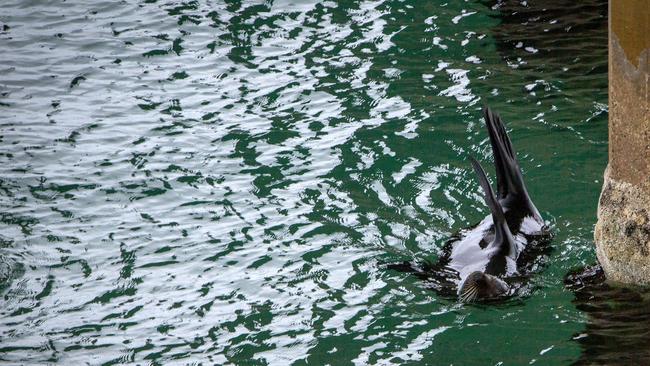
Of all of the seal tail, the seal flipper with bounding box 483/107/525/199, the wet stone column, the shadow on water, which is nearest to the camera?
the shadow on water

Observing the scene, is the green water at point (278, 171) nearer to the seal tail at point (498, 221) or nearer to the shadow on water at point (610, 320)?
the shadow on water at point (610, 320)

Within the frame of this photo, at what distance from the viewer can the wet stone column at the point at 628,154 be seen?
5812 millimetres

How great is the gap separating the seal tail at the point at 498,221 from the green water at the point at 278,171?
1.10 ft

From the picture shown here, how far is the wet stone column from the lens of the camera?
19.1 ft

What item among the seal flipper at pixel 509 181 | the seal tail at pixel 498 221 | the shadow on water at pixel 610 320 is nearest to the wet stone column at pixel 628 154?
the shadow on water at pixel 610 320

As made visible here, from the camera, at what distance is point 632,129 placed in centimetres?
595

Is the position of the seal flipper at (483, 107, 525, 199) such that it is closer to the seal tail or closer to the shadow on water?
the seal tail

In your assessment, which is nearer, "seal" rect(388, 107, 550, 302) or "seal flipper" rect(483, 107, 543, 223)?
"seal" rect(388, 107, 550, 302)

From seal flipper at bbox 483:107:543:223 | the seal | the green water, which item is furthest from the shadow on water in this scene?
seal flipper at bbox 483:107:543:223

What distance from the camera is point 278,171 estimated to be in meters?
8.27

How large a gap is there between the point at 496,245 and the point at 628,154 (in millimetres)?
1021

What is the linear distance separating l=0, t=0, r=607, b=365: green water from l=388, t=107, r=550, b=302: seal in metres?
0.13

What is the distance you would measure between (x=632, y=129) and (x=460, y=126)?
2.88 meters

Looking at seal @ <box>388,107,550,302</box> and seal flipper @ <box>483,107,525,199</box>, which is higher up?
seal flipper @ <box>483,107,525,199</box>
